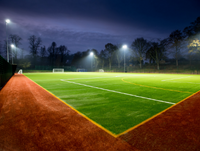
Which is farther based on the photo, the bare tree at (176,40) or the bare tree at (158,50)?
the bare tree at (158,50)

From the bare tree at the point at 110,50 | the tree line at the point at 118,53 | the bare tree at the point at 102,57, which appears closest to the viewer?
the tree line at the point at 118,53

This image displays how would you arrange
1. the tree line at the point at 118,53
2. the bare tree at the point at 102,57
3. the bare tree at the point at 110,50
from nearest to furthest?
the tree line at the point at 118,53 → the bare tree at the point at 110,50 → the bare tree at the point at 102,57

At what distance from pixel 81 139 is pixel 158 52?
52.2m

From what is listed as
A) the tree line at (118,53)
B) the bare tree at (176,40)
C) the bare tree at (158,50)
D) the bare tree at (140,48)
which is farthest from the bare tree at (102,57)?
the bare tree at (176,40)

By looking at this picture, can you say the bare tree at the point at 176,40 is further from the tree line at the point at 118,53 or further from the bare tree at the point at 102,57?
the bare tree at the point at 102,57

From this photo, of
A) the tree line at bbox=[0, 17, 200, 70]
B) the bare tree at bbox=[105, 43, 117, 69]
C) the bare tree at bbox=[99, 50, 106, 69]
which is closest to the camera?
the tree line at bbox=[0, 17, 200, 70]

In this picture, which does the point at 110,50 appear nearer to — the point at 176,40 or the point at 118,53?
the point at 118,53

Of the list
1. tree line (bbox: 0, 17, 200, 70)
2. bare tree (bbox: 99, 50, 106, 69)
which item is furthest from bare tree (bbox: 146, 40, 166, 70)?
bare tree (bbox: 99, 50, 106, 69)

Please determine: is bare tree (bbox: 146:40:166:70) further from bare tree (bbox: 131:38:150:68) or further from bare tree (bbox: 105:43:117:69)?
bare tree (bbox: 105:43:117:69)

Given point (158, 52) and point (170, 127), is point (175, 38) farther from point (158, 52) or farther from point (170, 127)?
point (170, 127)

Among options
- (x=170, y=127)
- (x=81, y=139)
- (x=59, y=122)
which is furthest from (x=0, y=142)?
(x=170, y=127)

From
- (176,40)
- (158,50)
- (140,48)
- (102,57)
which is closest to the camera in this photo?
(176,40)

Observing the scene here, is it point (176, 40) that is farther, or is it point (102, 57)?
point (102, 57)

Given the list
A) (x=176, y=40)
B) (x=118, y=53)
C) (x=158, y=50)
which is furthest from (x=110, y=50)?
(x=176, y=40)
